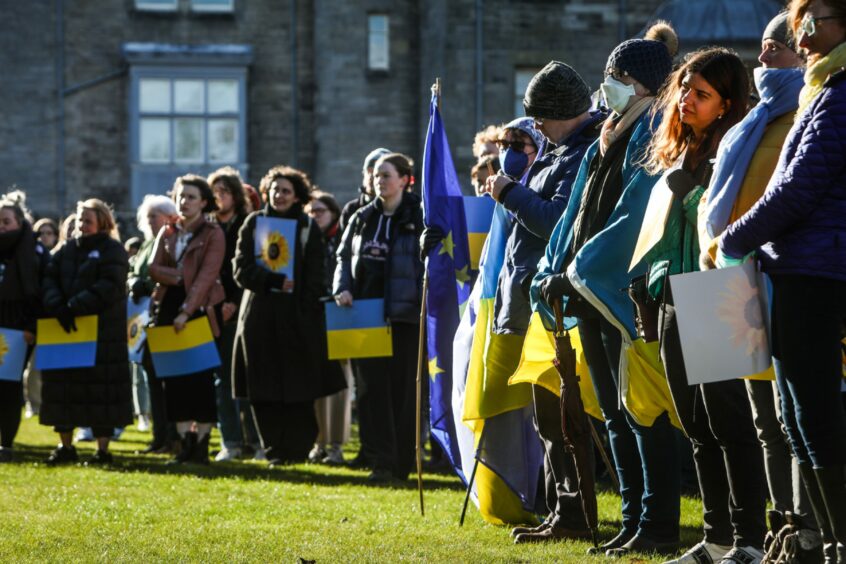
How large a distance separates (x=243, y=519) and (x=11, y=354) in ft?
15.5

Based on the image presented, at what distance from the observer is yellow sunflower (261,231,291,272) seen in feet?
35.0

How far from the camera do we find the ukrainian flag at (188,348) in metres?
10.6

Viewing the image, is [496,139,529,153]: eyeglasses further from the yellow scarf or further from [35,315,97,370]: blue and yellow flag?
[35,315,97,370]: blue and yellow flag

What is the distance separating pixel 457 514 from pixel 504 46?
70.3ft

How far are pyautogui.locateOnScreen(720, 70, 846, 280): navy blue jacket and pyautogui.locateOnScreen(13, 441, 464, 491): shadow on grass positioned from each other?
490 centimetres

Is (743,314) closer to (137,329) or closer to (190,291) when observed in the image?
(190,291)

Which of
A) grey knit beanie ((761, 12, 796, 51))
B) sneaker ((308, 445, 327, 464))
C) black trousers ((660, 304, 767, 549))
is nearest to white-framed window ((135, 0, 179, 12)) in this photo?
sneaker ((308, 445, 327, 464))

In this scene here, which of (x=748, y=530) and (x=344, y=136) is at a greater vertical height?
(x=344, y=136)

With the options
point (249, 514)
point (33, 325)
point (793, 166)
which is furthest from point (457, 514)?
point (33, 325)

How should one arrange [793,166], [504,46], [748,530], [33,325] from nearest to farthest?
[793,166] → [748,530] → [33,325] → [504,46]

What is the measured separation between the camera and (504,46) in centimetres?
2814

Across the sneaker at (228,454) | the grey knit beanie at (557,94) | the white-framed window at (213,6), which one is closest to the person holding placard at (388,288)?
the sneaker at (228,454)

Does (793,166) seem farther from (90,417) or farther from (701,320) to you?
(90,417)

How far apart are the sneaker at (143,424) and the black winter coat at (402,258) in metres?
5.53
